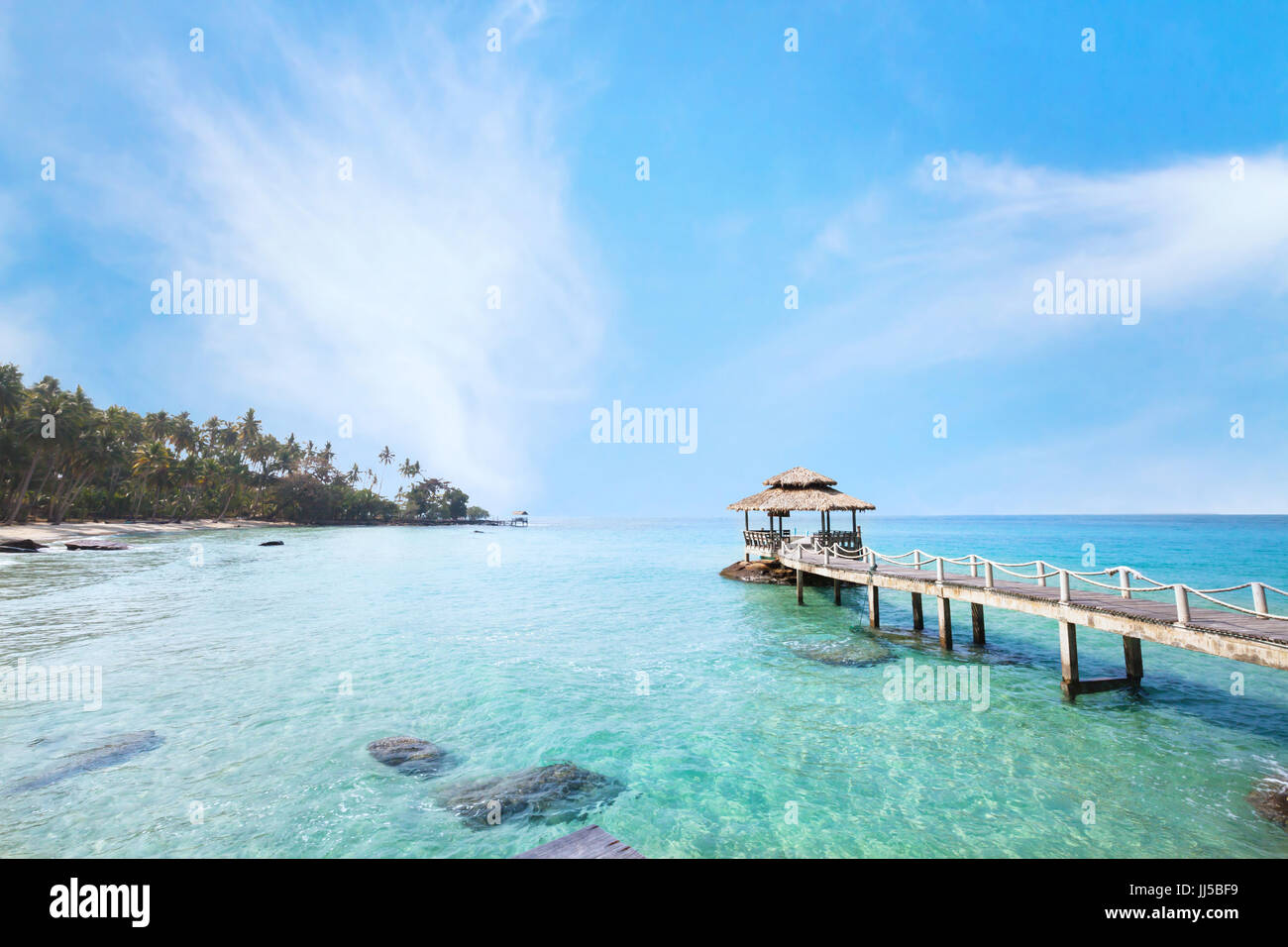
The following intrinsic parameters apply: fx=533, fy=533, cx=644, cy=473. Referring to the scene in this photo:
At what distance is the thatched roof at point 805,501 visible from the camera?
27828 millimetres

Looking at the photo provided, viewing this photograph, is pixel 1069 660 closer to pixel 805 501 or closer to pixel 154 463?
pixel 805 501

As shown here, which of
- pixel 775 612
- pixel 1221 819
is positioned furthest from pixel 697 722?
pixel 775 612

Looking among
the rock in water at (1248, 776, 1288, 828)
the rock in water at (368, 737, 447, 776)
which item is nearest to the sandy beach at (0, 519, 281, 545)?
the rock in water at (368, 737, 447, 776)

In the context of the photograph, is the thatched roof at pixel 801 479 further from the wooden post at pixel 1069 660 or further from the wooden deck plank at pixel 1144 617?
the wooden post at pixel 1069 660

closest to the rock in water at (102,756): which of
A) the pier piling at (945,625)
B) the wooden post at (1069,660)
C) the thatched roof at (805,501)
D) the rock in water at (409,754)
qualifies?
the rock in water at (409,754)

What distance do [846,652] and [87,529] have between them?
77.5 m

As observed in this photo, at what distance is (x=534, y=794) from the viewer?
25.8ft

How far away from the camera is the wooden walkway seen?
370 centimetres

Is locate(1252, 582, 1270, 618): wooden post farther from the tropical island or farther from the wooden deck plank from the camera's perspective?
the tropical island

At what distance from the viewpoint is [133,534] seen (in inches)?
2371

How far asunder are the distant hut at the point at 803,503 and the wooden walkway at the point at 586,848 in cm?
2470
